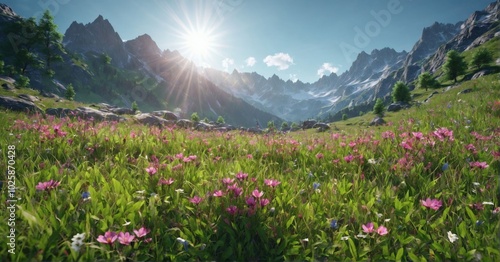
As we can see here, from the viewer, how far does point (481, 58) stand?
8069 cm

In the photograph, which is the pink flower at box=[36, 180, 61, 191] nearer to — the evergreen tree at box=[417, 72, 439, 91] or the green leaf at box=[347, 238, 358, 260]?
the green leaf at box=[347, 238, 358, 260]

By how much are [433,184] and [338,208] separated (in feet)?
4.66

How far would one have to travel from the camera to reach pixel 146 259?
7.32 ft

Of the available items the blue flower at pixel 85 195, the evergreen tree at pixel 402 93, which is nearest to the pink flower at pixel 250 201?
the blue flower at pixel 85 195

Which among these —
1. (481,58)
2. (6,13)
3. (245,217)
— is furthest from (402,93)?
(6,13)

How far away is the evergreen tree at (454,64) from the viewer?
252ft

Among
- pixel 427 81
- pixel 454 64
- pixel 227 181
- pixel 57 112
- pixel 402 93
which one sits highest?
pixel 454 64

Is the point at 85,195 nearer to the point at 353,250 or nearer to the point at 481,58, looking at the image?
the point at 353,250

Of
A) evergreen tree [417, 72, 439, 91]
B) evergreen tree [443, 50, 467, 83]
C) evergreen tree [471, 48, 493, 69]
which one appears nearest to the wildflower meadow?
evergreen tree [443, 50, 467, 83]

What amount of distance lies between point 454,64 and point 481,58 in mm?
11016

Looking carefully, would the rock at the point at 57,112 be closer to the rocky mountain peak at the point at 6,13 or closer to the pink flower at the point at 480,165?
the pink flower at the point at 480,165

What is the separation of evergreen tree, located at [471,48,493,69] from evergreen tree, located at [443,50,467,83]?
23.6ft

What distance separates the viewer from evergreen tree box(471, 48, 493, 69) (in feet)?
262

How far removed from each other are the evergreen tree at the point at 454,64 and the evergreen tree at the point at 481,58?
7201 millimetres
